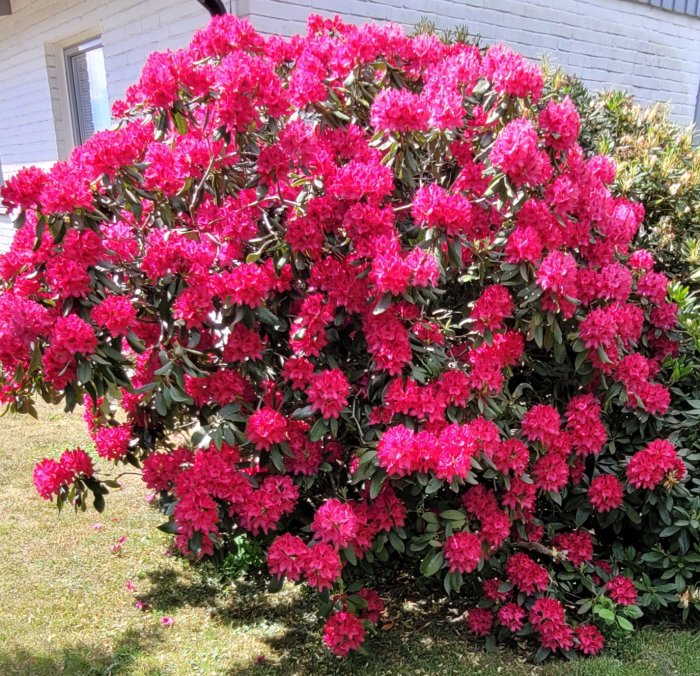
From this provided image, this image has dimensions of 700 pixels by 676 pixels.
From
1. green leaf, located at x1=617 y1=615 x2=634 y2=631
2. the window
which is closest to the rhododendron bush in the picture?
green leaf, located at x1=617 y1=615 x2=634 y2=631

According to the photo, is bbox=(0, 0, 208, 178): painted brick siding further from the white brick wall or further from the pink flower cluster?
the pink flower cluster

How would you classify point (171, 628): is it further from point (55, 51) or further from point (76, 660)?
point (55, 51)

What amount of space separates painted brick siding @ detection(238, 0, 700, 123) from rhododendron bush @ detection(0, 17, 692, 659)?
168 cm

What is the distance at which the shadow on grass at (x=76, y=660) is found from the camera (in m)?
2.73

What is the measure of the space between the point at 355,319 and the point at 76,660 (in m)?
1.86

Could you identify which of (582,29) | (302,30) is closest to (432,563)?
(302,30)

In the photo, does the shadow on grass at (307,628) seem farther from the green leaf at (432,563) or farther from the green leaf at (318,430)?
the green leaf at (318,430)

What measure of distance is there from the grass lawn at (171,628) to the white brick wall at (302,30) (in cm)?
326

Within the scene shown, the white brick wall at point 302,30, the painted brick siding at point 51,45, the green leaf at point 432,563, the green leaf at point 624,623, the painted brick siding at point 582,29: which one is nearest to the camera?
the green leaf at point 432,563

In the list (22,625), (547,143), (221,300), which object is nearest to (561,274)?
(547,143)

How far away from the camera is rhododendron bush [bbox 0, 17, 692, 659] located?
2.30 m

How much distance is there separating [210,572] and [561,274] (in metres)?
2.40

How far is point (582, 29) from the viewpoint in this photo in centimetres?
636

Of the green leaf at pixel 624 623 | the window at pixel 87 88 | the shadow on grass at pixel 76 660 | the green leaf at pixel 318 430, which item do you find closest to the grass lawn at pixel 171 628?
the shadow on grass at pixel 76 660
